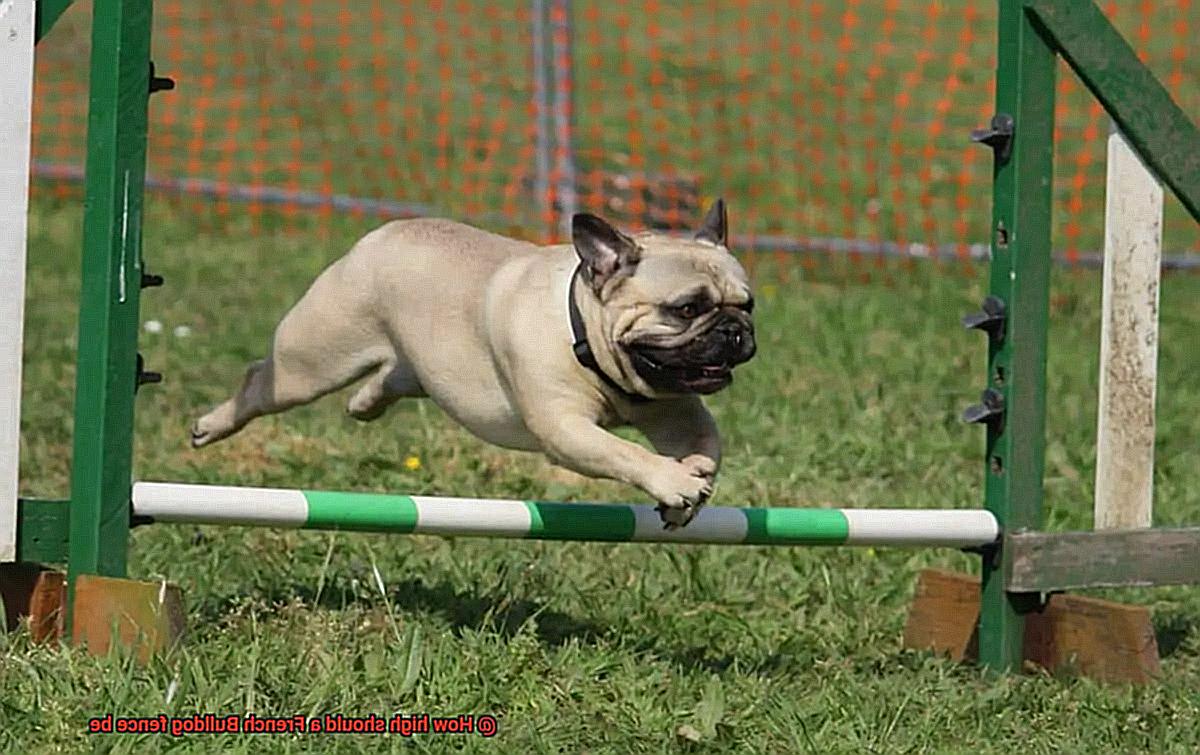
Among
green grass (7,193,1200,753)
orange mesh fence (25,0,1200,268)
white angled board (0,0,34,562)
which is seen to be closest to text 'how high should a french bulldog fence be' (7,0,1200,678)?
white angled board (0,0,34,562)

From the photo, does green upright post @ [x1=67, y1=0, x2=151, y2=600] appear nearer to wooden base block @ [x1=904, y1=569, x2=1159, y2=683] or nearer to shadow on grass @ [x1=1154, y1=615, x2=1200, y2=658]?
wooden base block @ [x1=904, y1=569, x2=1159, y2=683]

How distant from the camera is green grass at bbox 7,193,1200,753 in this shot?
407 cm

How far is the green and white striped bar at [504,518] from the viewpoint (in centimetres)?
433

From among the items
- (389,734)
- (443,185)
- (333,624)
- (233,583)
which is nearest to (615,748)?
(389,734)

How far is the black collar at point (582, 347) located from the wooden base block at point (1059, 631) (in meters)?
1.17

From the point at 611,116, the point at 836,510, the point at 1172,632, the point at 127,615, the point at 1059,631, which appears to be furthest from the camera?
the point at 611,116

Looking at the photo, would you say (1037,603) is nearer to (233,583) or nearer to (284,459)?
(233,583)

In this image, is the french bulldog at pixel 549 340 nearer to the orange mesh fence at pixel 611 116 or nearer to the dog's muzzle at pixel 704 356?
the dog's muzzle at pixel 704 356

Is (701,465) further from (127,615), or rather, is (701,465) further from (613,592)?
(127,615)

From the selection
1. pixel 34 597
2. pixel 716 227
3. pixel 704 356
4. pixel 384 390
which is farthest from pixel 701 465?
pixel 34 597

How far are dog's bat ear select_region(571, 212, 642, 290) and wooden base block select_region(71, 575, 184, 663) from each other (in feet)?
3.73

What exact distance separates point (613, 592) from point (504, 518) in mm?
962

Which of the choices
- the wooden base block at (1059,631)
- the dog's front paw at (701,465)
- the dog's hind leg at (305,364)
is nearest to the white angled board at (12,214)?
the dog's hind leg at (305,364)

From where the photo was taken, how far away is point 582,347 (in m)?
4.53
